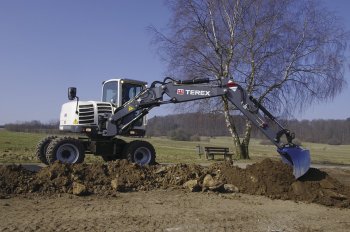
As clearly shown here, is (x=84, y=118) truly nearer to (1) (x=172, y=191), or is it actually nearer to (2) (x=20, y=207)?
(1) (x=172, y=191)

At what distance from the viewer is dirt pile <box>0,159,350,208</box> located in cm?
1009

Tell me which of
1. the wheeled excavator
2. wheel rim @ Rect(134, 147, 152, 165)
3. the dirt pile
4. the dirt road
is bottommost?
the dirt road

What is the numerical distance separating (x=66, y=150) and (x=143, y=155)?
9.02 ft

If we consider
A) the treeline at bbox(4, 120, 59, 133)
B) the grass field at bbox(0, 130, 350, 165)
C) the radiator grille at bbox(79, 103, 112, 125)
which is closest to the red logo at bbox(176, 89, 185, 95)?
the radiator grille at bbox(79, 103, 112, 125)

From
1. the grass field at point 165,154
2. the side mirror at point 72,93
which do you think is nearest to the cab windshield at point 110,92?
the side mirror at point 72,93

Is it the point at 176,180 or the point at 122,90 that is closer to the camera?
the point at 176,180

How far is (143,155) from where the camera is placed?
52.3 feet

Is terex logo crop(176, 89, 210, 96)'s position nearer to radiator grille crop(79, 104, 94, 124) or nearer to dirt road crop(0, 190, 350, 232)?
radiator grille crop(79, 104, 94, 124)

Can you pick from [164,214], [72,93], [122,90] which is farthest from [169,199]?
[122,90]

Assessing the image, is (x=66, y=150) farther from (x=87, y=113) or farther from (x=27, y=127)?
(x=27, y=127)

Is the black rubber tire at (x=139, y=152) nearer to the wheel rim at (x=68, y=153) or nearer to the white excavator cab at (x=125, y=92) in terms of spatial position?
the white excavator cab at (x=125, y=92)

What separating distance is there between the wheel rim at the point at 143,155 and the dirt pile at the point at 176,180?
317 centimetres

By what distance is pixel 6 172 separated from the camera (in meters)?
10.2

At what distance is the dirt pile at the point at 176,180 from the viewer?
10.1 metres
